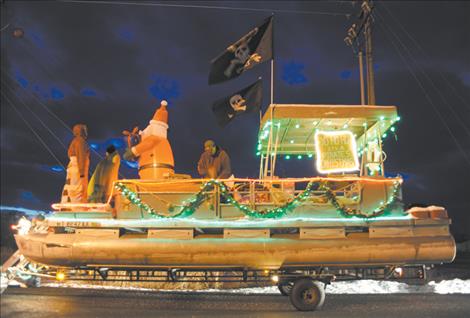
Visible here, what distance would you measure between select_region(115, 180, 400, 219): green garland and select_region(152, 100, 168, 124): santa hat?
1.96 meters

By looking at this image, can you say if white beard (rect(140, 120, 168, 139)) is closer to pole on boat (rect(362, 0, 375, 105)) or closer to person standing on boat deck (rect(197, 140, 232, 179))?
person standing on boat deck (rect(197, 140, 232, 179))

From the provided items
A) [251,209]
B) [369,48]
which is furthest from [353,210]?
[369,48]

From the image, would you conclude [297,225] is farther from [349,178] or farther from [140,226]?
[140,226]

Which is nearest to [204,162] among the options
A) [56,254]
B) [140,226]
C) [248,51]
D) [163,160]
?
[163,160]

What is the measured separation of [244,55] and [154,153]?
10.2 feet

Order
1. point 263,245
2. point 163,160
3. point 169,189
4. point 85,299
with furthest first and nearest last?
point 85,299 → point 163,160 → point 169,189 → point 263,245

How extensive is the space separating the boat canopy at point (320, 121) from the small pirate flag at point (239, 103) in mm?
443

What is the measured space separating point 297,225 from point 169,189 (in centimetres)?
270

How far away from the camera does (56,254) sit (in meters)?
7.61

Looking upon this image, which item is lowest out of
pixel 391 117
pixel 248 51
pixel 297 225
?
pixel 297 225

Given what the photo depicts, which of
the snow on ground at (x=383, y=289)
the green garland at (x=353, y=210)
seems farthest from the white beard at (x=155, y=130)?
the snow on ground at (x=383, y=289)

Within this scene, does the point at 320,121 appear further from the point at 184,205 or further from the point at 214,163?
the point at 184,205

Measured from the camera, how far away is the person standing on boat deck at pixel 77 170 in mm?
8734

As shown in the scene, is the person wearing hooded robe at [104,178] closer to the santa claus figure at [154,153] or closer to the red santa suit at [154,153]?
the santa claus figure at [154,153]
